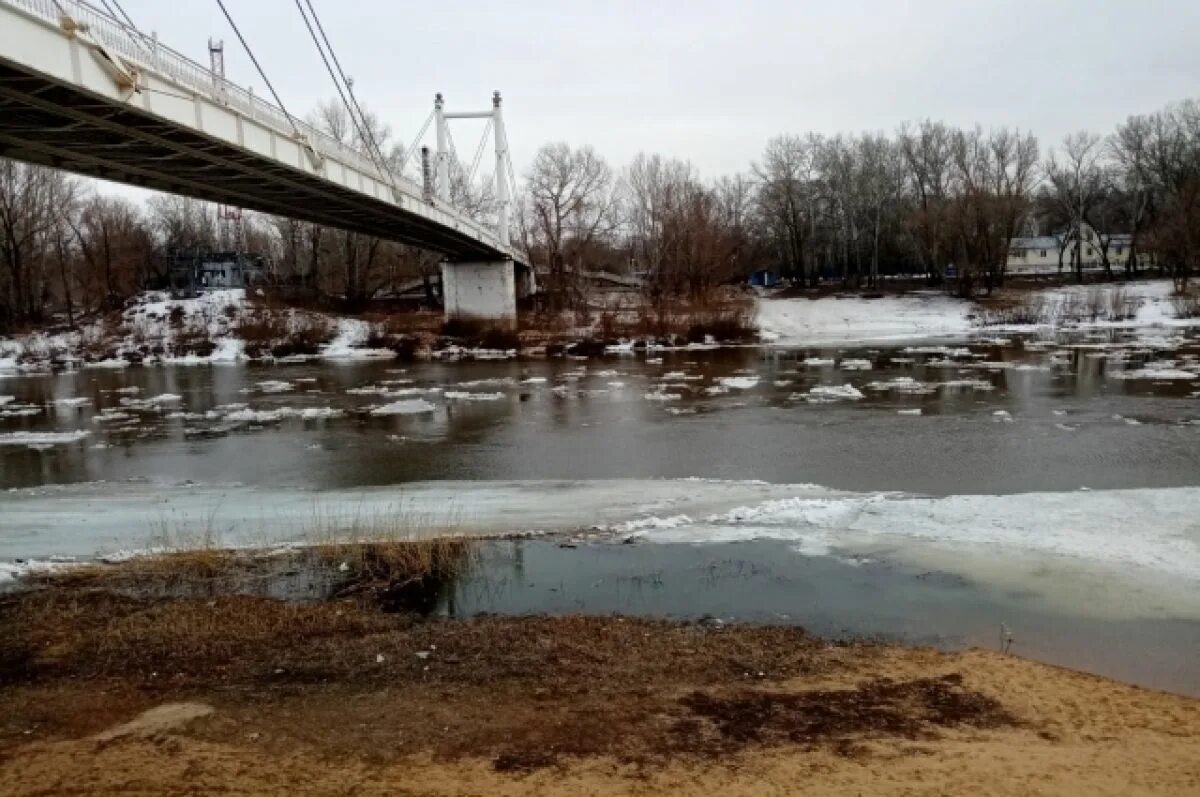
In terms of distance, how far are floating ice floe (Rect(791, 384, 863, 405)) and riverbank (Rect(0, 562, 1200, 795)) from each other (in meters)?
18.4

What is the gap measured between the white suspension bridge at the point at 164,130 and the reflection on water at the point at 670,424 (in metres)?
6.84

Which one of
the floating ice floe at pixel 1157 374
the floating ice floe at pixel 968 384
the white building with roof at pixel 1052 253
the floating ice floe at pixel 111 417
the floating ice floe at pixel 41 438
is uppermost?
the white building with roof at pixel 1052 253

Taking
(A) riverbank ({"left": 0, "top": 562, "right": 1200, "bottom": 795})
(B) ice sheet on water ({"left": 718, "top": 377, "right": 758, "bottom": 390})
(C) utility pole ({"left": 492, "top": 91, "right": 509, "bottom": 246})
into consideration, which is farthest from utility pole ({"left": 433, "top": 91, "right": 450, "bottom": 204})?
(A) riverbank ({"left": 0, "top": 562, "right": 1200, "bottom": 795})

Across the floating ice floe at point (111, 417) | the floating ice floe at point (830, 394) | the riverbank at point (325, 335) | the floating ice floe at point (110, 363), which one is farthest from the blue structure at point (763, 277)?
the floating ice floe at point (111, 417)

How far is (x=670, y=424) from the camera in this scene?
22719 millimetres

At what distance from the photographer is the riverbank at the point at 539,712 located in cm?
547

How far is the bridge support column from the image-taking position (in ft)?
191

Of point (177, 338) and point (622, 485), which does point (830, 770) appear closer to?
point (622, 485)

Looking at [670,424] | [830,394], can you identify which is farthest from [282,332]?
[670,424]

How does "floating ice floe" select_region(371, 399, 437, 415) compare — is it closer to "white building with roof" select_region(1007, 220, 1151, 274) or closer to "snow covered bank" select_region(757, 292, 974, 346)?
"snow covered bank" select_region(757, 292, 974, 346)

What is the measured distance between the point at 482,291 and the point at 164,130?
124 feet

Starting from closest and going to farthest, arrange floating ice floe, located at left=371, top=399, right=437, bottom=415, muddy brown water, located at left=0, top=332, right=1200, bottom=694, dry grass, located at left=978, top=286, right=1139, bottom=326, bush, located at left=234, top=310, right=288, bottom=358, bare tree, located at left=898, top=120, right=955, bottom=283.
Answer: muddy brown water, located at left=0, top=332, right=1200, bottom=694, floating ice floe, located at left=371, top=399, right=437, bottom=415, bush, located at left=234, top=310, right=288, bottom=358, dry grass, located at left=978, top=286, right=1139, bottom=326, bare tree, located at left=898, top=120, right=955, bottom=283

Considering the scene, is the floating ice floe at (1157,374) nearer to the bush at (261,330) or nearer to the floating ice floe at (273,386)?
the floating ice floe at (273,386)

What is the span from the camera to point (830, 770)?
5520mm
